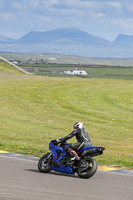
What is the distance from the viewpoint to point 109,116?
115ft

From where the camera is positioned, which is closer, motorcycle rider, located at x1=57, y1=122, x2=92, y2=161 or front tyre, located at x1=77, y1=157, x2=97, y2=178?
front tyre, located at x1=77, y1=157, x2=97, y2=178

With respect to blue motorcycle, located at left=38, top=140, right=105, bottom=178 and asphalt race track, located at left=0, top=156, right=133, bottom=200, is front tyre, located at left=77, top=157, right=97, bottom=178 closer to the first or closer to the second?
blue motorcycle, located at left=38, top=140, right=105, bottom=178

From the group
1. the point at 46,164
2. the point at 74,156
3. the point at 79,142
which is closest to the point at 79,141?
the point at 79,142

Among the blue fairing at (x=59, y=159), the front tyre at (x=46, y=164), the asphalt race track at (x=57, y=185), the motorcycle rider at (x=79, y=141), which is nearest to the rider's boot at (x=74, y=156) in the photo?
the motorcycle rider at (x=79, y=141)

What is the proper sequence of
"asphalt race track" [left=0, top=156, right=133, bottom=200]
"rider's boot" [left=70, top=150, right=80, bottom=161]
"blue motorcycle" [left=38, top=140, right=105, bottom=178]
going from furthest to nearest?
"rider's boot" [left=70, top=150, right=80, bottom=161], "blue motorcycle" [left=38, top=140, right=105, bottom=178], "asphalt race track" [left=0, top=156, right=133, bottom=200]

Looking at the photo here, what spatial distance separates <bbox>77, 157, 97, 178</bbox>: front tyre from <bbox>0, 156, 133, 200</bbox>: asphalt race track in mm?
174

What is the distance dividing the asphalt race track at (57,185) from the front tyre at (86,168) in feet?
0.57

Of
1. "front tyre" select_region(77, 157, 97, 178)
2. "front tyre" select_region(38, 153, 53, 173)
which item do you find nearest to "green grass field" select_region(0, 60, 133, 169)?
"front tyre" select_region(38, 153, 53, 173)

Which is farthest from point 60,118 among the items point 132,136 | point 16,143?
point 16,143

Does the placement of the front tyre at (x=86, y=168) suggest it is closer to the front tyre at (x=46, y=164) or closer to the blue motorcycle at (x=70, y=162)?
the blue motorcycle at (x=70, y=162)

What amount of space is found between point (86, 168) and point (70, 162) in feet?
2.03

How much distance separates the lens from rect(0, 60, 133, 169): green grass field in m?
19.6

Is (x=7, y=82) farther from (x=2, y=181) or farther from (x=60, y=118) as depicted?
(x=2, y=181)

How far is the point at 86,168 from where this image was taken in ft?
41.2
